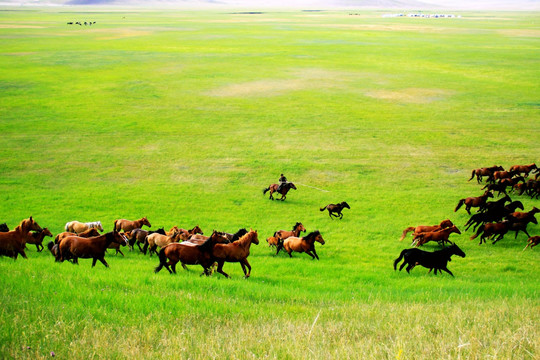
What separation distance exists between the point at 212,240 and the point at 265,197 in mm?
9563

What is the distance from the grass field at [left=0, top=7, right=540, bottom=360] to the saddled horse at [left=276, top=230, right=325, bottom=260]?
11.4 inches

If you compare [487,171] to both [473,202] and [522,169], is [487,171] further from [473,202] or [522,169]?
[473,202]

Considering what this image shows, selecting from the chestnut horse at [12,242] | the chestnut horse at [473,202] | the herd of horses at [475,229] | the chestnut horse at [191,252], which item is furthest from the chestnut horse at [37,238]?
the chestnut horse at [473,202]

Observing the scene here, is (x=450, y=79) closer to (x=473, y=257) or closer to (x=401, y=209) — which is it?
(x=401, y=209)

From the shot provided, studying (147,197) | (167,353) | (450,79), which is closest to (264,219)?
(147,197)

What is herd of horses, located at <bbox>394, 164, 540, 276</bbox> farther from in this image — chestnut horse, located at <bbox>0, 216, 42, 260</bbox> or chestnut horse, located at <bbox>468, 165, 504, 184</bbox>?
chestnut horse, located at <bbox>0, 216, 42, 260</bbox>

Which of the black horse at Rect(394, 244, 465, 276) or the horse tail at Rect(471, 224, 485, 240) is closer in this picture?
the black horse at Rect(394, 244, 465, 276)

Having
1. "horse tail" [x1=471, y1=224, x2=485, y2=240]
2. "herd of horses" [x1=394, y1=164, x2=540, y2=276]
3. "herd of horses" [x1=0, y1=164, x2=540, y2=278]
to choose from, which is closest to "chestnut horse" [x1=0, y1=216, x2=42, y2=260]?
"herd of horses" [x1=0, y1=164, x2=540, y2=278]

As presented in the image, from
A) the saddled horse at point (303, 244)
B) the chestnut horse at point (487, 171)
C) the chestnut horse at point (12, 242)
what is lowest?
the saddled horse at point (303, 244)

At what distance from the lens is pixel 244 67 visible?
189 feet

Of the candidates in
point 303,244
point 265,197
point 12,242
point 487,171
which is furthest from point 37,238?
point 487,171

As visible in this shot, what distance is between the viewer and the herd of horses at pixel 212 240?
11.3m

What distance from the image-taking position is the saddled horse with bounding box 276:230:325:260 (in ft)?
45.5

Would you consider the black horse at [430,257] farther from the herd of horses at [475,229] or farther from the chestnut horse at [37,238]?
the chestnut horse at [37,238]
